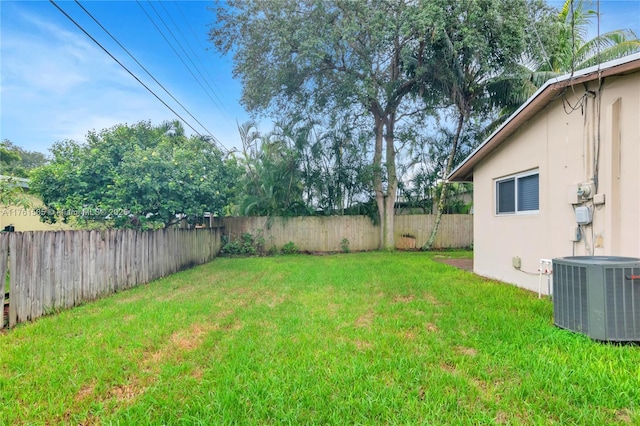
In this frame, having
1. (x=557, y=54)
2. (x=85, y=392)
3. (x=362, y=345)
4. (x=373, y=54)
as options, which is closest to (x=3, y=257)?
(x=85, y=392)

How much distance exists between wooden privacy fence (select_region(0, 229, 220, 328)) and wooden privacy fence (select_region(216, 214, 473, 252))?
5240mm

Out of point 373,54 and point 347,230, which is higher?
point 373,54

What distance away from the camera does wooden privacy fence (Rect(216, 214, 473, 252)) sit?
43.4 ft

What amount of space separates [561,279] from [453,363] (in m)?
1.79

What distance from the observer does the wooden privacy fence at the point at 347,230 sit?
1323 centimetres

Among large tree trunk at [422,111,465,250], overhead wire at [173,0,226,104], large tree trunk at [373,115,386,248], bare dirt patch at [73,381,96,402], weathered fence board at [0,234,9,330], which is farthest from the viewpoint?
large tree trunk at [373,115,386,248]

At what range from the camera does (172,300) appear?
17.5 feet

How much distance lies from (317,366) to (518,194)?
545 centimetres

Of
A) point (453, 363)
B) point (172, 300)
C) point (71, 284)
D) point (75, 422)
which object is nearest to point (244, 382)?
point (75, 422)

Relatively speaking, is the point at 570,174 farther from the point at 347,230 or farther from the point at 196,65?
the point at 196,65

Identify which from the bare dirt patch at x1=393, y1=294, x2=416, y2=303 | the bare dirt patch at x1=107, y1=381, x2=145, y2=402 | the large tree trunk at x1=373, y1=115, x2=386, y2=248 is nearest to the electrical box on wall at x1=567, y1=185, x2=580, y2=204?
the bare dirt patch at x1=393, y1=294, x2=416, y2=303

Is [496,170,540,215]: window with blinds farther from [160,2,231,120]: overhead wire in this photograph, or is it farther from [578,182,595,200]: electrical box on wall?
[160,2,231,120]: overhead wire

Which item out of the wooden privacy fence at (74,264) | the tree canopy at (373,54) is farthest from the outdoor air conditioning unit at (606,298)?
the tree canopy at (373,54)

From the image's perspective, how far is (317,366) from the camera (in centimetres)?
275
